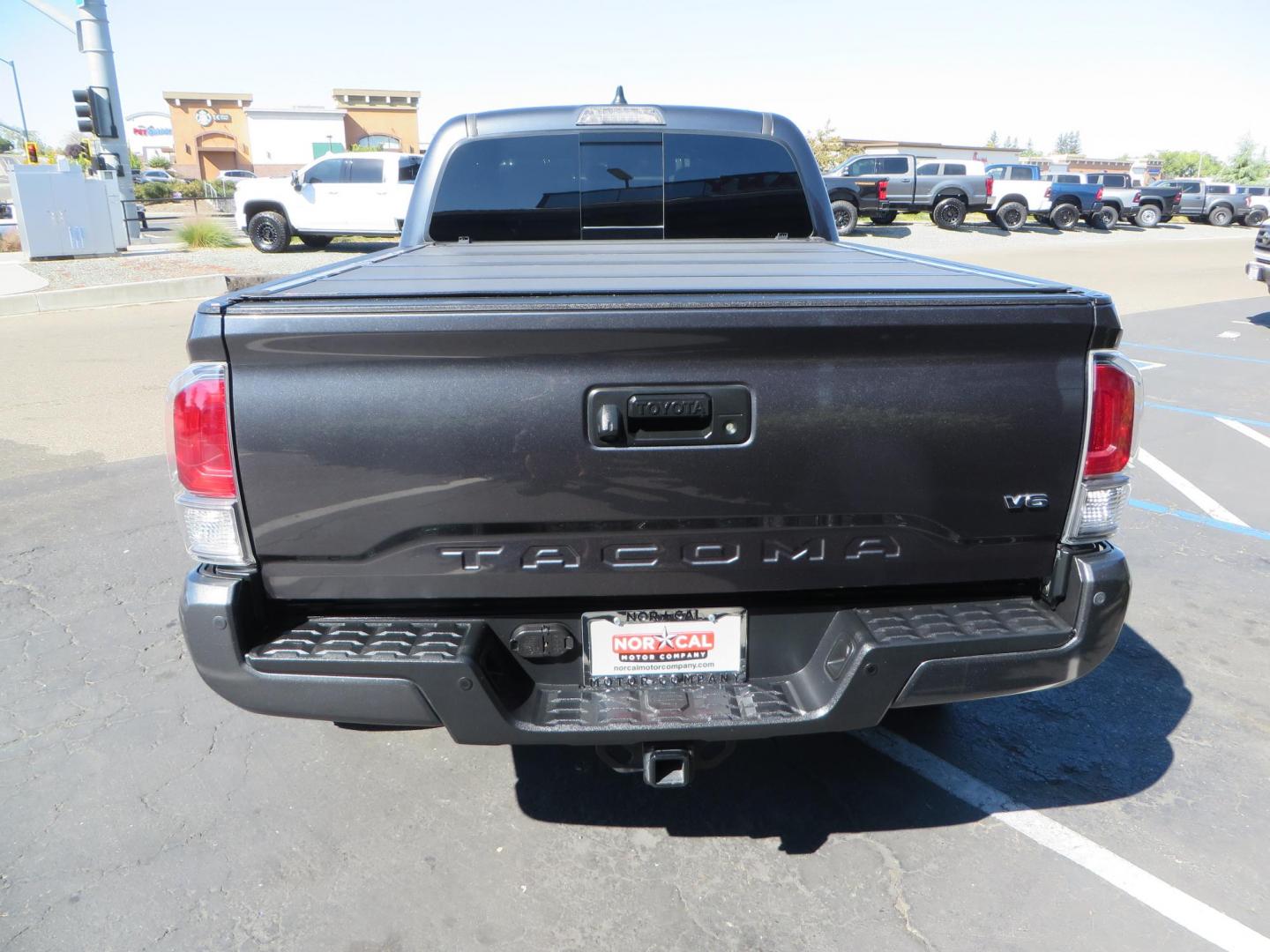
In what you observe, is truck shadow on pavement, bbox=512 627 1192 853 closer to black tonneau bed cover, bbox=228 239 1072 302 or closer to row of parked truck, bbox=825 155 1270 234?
black tonneau bed cover, bbox=228 239 1072 302

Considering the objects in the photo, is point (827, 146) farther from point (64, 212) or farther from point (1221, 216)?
point (64, 212)

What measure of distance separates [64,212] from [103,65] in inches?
125

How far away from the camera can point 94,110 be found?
18.8 metres

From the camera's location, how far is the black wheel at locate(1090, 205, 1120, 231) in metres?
33.8

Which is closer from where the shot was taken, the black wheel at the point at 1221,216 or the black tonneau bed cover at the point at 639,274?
the black tonneau bed cover at the point at 639,274

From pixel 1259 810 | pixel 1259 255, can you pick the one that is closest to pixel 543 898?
pixel 1259 810

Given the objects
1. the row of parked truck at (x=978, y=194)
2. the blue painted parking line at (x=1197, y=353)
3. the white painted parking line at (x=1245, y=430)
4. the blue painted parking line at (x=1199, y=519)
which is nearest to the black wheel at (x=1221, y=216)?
the row of parked truck at (x=978, y=194)

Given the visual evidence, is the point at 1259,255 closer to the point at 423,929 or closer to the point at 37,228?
the point at 423,929

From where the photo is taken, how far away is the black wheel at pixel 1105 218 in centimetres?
3378

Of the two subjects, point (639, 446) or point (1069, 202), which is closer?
point (639, 446)

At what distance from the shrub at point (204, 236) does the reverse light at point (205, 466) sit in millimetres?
21441

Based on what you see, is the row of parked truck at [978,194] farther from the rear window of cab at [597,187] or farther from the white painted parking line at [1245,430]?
the rear window of cab at [597,187]

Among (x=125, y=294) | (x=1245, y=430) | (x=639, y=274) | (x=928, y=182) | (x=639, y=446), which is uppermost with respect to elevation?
(x=928, y=182)

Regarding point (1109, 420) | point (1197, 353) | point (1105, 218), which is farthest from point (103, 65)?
point (1105, 218)
